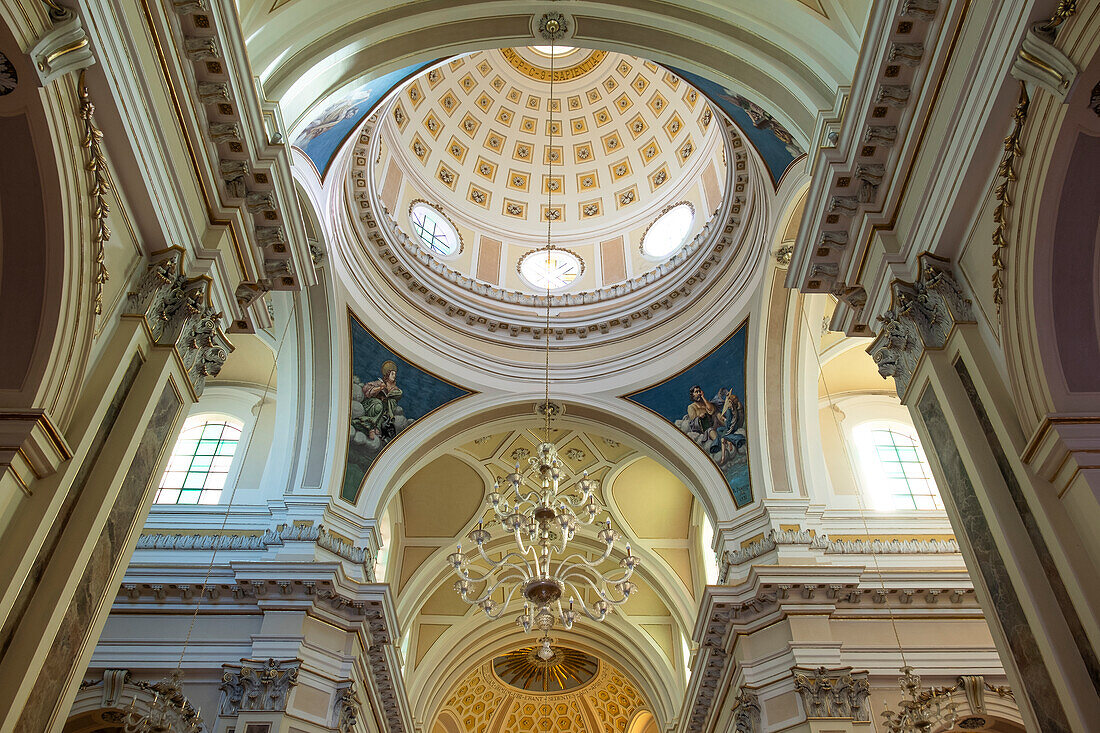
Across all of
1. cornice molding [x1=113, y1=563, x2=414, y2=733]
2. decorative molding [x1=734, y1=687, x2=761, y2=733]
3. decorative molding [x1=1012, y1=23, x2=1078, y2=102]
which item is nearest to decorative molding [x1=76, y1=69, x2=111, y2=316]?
decorative molding [x1=1012, y1=23, x2=1078, y2=102]

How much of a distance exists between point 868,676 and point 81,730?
986 cm

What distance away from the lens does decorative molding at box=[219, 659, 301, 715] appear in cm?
956

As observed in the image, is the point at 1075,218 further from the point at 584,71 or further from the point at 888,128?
the point at 584,71

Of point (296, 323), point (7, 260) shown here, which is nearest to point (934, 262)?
point (7, 260)

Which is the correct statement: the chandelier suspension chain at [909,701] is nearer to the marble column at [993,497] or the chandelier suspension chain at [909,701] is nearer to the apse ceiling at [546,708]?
the marble column at [993,497]

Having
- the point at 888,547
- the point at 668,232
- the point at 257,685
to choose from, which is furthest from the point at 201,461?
the point at 888,547

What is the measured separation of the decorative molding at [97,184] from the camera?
191 inches

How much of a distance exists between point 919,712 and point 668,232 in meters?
10.0

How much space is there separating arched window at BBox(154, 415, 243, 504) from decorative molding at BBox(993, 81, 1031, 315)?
36.7 ft

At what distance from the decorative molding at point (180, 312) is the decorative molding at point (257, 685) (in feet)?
16.5

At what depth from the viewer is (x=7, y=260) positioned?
4.90 meters

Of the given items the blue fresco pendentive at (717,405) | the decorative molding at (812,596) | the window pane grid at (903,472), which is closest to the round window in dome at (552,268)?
the blue fresco pendentive at (717,405)

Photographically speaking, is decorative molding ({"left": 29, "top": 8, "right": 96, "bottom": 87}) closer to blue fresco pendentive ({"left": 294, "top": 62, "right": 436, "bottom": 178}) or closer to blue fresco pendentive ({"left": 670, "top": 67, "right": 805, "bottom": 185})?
blue fresco pendentive ({"left": 294, "top": 62, "right": 436, "bottom": 178})

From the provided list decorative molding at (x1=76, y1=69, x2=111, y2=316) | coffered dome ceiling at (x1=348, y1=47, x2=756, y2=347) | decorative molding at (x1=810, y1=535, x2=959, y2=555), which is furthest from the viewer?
coffered dome ceiling at (x1=348, y1=47, x2=756, y2=347)
